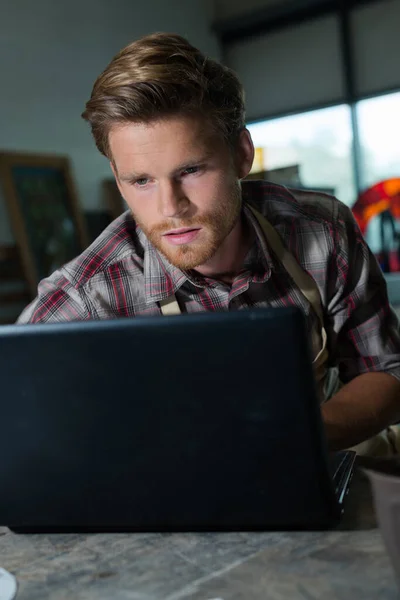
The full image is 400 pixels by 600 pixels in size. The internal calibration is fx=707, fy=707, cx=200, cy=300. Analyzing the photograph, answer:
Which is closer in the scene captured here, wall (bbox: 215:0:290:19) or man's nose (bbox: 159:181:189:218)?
man's nose (bbox: 159:181:189:218)

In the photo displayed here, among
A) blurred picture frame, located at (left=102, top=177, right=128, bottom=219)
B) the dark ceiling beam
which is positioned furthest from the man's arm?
the dark ceiling beam

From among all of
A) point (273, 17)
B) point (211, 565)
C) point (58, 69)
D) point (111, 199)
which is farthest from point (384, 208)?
point (211, 565)

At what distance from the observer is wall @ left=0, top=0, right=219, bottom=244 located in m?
4.71

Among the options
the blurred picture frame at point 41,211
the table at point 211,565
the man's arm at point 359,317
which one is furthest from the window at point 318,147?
the table at point 211,565

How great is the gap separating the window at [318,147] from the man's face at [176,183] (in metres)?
5.40

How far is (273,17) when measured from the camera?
21.6ft

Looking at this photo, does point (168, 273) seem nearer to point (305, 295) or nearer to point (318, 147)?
point (305, 295)

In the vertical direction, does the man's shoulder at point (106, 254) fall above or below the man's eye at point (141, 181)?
below

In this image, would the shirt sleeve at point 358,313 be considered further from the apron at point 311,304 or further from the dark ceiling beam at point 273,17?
the dark ceiling beam at point 273,17

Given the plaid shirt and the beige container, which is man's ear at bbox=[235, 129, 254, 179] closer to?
the plaid shirt

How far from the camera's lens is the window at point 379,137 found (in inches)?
246

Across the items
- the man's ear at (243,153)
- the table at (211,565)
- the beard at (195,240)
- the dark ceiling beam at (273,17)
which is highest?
the dark ceiling beam at (273,17)

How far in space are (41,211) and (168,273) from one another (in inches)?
141

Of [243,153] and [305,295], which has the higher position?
[243,153]
